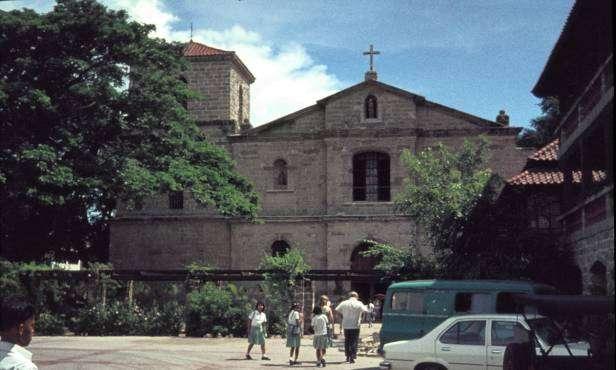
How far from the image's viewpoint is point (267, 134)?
37125 mm

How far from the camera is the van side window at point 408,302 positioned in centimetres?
1517

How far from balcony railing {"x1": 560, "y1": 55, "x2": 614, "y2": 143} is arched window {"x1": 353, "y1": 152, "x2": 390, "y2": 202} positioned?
15677mm

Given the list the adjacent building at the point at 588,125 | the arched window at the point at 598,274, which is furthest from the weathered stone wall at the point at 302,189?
the arched window at the point at 598,274

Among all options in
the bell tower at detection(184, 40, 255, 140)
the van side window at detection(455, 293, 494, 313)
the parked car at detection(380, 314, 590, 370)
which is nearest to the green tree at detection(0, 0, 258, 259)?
the bell tower at detection(184, 40, 255, 140)

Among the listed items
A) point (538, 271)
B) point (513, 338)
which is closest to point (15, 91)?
point (538, 271)

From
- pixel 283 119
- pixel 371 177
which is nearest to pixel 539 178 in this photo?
pixel 371 177

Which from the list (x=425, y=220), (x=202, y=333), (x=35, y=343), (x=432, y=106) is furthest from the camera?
(x=432, y=106)

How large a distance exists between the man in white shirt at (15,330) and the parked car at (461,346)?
27.0 ft

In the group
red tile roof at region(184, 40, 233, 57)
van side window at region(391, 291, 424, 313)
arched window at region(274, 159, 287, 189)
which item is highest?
red tile roof at region(184, 40, 233, 57)

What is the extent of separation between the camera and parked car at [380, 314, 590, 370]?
1142 centimetres

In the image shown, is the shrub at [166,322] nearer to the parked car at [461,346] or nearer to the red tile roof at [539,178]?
the red tile roof at [539,178]

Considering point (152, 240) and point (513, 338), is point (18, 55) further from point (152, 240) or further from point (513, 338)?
point (513, 338)

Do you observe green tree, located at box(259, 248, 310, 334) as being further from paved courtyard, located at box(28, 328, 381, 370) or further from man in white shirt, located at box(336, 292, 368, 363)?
man in white shirt, located at box(336, 292, 368, 363)

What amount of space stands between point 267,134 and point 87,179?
12.4m
